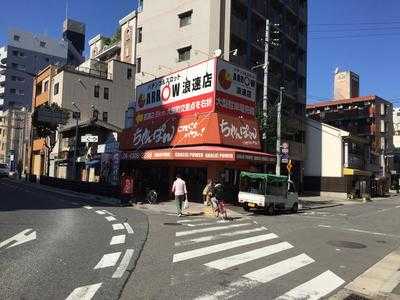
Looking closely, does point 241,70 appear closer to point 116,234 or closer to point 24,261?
point 116,234

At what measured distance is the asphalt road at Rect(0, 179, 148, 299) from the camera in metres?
7.81

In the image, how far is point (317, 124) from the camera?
51.6 meters

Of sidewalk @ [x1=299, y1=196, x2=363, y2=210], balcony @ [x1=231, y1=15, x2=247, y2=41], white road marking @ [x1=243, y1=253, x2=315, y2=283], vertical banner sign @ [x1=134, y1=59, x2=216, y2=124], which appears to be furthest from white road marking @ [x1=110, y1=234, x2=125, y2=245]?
balcony @ [x1=231, y1=15, x2=247, y2=41]

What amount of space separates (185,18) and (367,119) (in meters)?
38.9

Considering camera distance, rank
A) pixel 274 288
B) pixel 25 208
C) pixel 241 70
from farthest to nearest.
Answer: pixel 241 70 → pixel 25 208 → pixel 274 288

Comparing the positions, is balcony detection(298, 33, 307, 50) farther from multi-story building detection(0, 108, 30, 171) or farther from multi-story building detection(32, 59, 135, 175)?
multi-story building detection(0, 108, 30, 171)

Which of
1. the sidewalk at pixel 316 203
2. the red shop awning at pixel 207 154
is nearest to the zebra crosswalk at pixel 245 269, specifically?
the red shop awning at pixel 207 154

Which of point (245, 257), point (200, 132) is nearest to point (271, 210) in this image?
point (200, 132)

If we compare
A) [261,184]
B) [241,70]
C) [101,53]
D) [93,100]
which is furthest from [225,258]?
[101,53]

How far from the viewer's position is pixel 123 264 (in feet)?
32.3

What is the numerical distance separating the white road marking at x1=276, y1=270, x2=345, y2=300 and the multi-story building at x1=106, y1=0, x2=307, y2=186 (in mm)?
29834

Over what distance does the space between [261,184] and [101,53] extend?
49981 mm

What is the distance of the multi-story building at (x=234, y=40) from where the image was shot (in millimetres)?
42219

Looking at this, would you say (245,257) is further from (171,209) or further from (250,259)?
(171,209)
